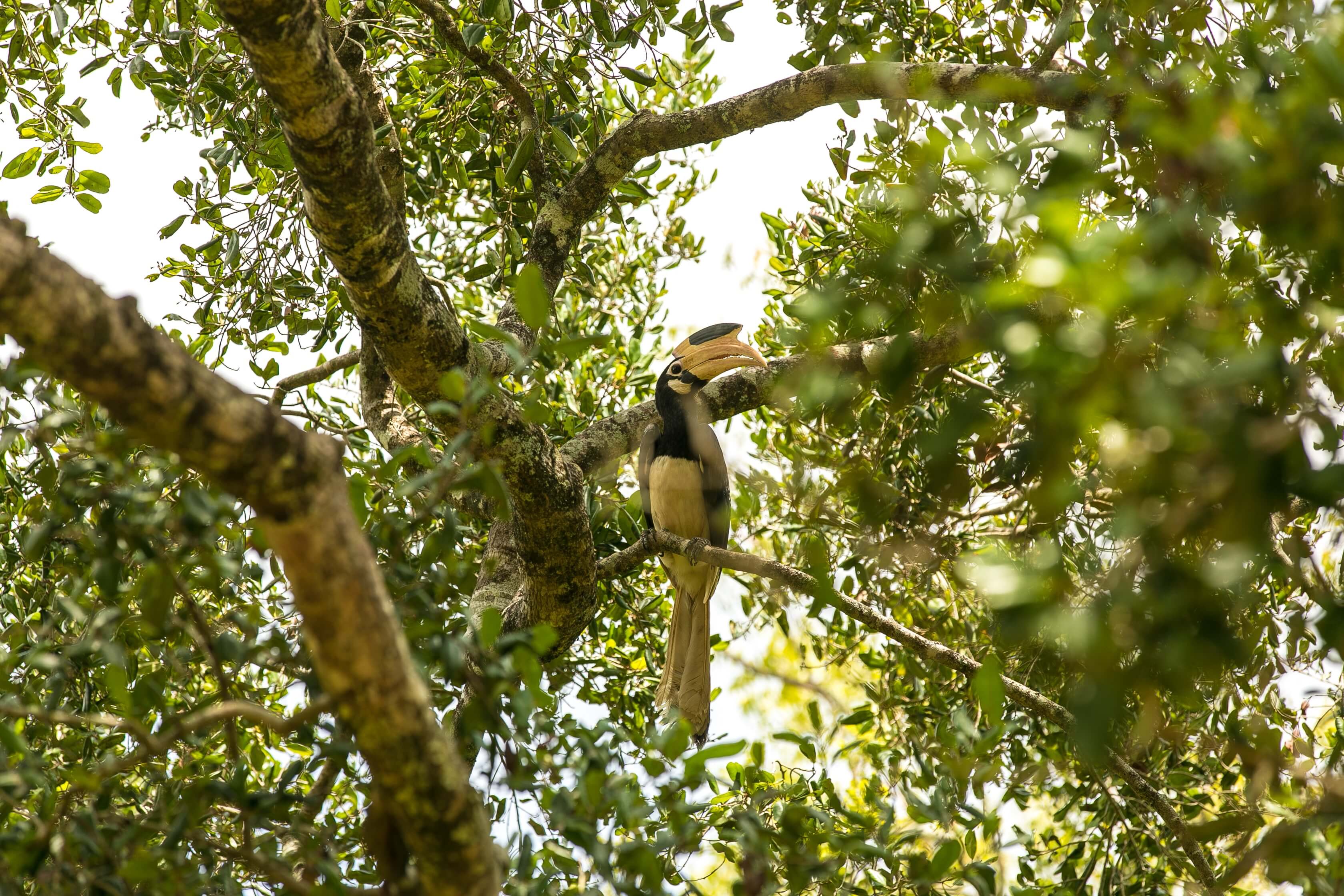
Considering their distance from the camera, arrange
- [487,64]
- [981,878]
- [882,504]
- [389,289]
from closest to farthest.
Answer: [882,504], [981,878], [389,289], [487,64]

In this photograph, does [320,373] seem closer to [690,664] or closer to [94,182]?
[94,182]

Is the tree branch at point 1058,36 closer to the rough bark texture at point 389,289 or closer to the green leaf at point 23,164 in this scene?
the rough bark texture at point 389,289

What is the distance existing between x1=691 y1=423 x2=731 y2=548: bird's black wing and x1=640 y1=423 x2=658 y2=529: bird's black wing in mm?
255

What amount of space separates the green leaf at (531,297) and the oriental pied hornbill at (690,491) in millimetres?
2857

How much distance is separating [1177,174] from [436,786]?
1.39m

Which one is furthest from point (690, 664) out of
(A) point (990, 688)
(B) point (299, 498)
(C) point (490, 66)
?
(B) point (299, 498)

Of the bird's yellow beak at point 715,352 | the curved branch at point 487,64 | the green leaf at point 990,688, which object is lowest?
the green leaf at point 990,688

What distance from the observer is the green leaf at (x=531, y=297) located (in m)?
1.59

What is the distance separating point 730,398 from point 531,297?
2.90m

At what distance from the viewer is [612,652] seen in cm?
473

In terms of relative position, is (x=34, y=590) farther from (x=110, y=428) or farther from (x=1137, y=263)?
(x=1137, y=263)

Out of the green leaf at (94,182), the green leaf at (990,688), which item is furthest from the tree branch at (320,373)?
the green leaf at (990,688)

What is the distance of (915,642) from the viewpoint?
3166 mm

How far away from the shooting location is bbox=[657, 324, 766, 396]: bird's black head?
4.98m
